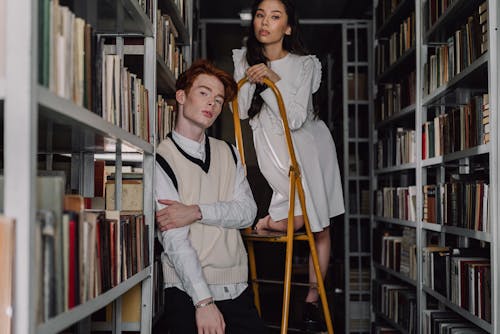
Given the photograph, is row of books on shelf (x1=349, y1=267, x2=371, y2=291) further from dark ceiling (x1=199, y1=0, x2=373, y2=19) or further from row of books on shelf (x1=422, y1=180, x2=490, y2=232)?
dark ceiling (x1=199, y1=0, x2=373, y2=19)

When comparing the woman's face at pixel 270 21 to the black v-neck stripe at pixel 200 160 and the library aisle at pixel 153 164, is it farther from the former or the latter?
the black v-neck stripe at pixel 200 160

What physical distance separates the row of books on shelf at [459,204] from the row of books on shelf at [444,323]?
0.46 m

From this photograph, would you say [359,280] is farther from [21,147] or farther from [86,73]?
[21,147]

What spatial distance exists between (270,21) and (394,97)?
52.9 inches

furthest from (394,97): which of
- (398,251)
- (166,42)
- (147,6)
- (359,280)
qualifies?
(147,6)

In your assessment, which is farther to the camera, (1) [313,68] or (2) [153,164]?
(1) [313,68]

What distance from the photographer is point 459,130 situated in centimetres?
285

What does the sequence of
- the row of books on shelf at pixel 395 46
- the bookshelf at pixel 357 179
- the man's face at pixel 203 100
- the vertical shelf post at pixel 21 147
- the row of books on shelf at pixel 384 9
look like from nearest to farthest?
the vertical shelf post at pixel 21 147 → the man's face at pixel 203 100 → the row of books on shelf at pixel 395 46 → the row of books on shelf at pixel 384 9 → the bookshelf at pixel 357 179

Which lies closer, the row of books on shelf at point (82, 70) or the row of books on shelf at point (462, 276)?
the row of books on shelf at point (82, 70)

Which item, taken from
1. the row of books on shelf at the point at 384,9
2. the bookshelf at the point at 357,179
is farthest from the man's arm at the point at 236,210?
the bookshelf at the point at 357,179

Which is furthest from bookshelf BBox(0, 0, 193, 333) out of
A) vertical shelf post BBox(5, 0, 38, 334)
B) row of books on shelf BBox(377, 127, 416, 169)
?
row of books on shelf BBox(377, 127, 416, 169)

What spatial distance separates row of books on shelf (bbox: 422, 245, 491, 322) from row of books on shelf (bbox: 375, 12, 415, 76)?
1.25 metres

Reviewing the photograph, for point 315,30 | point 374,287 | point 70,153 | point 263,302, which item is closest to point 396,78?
point 374,287

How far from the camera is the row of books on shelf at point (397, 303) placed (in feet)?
12.1
